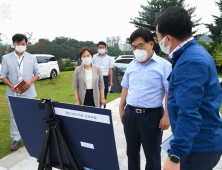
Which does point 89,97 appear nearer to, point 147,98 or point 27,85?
point 27,85

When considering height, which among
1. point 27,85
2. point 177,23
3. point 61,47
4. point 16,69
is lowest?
point 27,85

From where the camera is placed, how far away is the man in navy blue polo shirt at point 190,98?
3.24ft

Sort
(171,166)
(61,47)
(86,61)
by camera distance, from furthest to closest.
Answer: (61,47), (86,61), (171,166)

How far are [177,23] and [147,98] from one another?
886 millimetres

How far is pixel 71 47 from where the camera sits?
31.7 metres

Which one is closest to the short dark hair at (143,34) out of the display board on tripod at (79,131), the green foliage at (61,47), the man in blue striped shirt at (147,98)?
the man in blue striped shirt at (147,98)

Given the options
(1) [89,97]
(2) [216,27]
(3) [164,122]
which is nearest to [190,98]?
(3) [164,122]

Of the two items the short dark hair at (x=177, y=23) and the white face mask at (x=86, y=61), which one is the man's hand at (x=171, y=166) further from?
the white face mask at (x=86, y=61)

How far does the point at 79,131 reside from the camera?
3.98ft

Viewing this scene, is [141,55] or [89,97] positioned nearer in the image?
[141,55]

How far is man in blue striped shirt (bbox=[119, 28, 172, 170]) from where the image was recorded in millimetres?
1833

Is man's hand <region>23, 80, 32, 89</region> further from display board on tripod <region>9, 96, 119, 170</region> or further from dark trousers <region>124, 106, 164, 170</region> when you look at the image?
dark trousers <region>124, 106, 164, 170</region>

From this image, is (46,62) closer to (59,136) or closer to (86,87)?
(86,87)

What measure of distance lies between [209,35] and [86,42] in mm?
20384
